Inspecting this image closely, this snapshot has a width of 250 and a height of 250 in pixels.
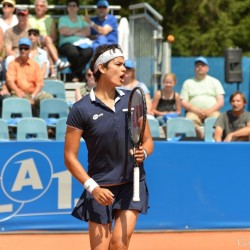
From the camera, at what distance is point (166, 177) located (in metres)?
10.8

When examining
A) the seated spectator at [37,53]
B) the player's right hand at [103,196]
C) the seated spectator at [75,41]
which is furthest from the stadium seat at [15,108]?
the player's right hand at [103,196]

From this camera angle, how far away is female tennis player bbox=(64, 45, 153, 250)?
23.8 ft

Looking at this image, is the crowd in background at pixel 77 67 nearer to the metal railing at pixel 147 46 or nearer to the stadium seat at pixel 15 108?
the stadium seat at pixel 15 108

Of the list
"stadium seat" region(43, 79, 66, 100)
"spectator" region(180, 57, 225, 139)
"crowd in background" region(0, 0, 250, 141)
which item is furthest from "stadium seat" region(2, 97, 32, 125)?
"spectator" region(180, 57, 225, 139)

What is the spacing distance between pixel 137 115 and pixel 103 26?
8639 mm

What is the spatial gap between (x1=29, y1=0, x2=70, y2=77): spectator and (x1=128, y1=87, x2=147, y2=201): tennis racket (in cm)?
818

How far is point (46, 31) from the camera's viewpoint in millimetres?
15984

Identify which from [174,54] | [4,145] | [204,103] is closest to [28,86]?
[204,103]

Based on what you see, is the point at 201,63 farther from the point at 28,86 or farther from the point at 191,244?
the point at 191,244

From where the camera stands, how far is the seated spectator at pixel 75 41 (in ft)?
51.0

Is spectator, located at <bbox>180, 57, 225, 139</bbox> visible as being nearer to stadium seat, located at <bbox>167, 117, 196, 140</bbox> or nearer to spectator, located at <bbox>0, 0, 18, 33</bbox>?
stadium seat, located at <bbox>167, 117, 196, 140</bbox>

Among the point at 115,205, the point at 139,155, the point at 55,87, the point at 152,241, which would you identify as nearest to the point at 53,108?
the point at 55,87

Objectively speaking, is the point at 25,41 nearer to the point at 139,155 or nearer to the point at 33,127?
the point at 33,127

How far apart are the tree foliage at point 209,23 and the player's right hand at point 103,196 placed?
15.3 meters
